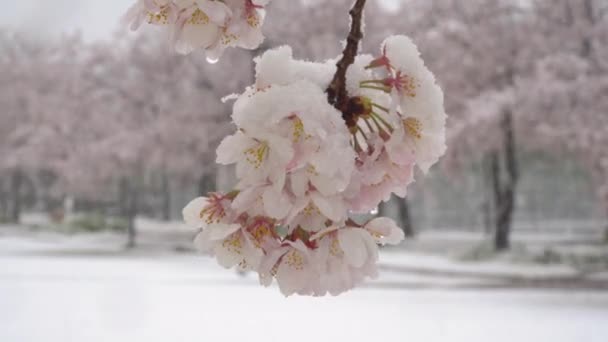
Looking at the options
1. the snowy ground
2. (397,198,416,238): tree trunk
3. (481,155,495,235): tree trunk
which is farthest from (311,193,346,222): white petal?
(397,198,416,238): tree trunk

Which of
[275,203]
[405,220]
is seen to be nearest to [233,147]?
[275,203]

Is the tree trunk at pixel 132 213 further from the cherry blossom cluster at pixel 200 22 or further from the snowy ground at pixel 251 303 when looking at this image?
the cherry blossom cluster at pixel 200 22

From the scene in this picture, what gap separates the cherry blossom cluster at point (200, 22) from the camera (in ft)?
0.72

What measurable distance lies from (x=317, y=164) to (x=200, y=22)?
8cm

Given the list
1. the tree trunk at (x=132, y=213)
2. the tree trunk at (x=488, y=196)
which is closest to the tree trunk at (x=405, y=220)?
the tree trunk at (x=488, y=196)

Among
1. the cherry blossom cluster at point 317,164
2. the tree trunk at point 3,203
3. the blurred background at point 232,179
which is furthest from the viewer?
the tree trunk at point 3,203

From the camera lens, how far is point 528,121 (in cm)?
336

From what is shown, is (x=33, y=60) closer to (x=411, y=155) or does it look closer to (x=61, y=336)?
(x=61, y=336)

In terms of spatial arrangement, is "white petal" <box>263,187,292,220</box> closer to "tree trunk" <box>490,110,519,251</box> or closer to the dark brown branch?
the dark brown branch

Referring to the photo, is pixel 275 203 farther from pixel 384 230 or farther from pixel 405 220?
pixel 405 220

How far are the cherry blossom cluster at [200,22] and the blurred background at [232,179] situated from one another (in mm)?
1587

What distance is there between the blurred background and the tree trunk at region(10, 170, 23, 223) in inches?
0.5

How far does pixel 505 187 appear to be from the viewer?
12.3 feet

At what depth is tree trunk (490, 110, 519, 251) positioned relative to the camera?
3475 millimetres
